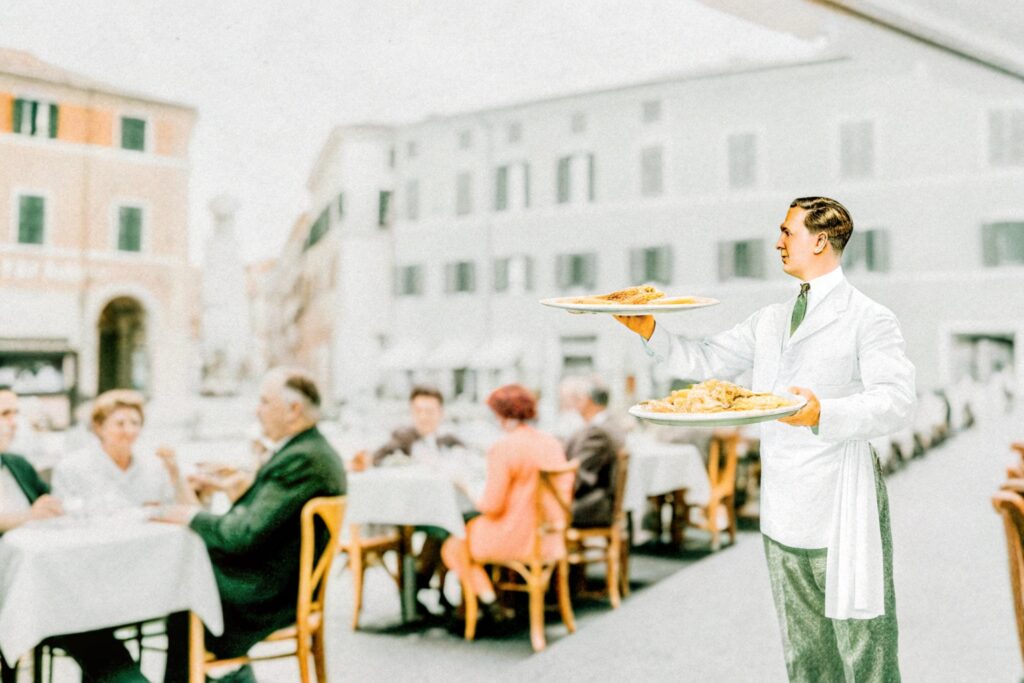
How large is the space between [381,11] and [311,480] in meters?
1.64

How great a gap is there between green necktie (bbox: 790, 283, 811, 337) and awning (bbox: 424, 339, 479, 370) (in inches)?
111

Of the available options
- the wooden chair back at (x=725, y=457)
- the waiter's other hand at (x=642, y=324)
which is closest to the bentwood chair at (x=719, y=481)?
the wooden chair back at (x=725, y=457)

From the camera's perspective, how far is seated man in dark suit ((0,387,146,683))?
250 centimetres

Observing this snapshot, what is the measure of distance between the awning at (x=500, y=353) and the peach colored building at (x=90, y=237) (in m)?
1.87

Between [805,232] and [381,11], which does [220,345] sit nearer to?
[381,11]

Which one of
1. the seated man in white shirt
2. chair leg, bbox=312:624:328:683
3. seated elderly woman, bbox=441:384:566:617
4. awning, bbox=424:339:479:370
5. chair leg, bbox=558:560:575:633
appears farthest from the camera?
awning, bbox=424:339:479:370

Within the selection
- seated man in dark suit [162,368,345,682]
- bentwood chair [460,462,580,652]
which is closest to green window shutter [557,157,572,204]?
bentwood chair [460,462,580,652]

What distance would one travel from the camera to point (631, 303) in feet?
6.33

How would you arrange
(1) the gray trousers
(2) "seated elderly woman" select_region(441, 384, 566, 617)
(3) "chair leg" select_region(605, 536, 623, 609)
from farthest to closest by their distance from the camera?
(3) "chair leg" select_region(605, 536, 623, 609) → (2) "seated elderly woman" select_region(441, 384, 566, 617) → (1) the gray trousers

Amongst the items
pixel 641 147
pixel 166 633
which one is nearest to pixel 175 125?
pixel 166 633

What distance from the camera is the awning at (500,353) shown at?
4.81 metres

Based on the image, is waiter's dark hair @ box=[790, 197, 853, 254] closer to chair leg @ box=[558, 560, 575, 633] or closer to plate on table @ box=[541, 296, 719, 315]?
plate on table @ box=[541, 296, 719, 315]

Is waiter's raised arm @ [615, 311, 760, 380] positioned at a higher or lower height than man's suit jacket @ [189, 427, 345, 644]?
higher

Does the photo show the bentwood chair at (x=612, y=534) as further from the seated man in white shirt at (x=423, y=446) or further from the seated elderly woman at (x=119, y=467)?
the seated elderly woman at (x=119, y=467)
